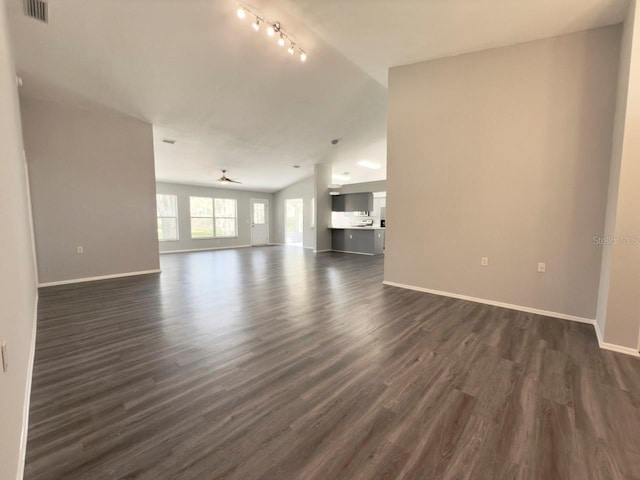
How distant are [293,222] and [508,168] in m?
9.32

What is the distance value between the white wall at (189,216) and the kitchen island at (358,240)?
4.01 metres

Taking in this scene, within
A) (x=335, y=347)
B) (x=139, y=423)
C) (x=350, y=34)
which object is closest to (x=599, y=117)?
(x=350, y=34)

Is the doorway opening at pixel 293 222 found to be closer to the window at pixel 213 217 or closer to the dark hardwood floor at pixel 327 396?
the window at pixel 213 217

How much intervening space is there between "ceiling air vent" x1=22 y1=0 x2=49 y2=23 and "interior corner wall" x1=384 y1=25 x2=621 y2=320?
407 cm

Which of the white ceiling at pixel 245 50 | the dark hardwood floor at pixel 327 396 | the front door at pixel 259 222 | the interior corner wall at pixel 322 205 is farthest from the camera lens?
the front door at pixel 259 222

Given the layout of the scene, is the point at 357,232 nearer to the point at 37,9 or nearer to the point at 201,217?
the point at 201,217

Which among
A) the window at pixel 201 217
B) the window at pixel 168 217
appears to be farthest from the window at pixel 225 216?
the window at pixel 168 217

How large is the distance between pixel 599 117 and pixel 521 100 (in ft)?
2.49

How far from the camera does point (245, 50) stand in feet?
11.6

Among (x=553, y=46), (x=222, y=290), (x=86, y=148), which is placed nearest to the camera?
(x=553, y=46)

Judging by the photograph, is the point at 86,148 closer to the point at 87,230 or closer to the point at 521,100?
the point at 87,230

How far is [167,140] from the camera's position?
19.2ft

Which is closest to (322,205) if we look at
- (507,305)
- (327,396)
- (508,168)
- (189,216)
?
(189,216)

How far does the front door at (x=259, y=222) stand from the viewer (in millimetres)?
11320
